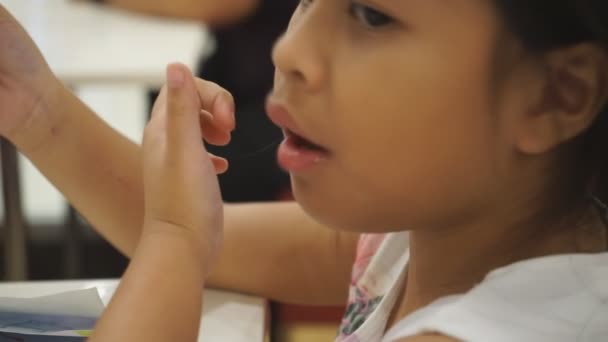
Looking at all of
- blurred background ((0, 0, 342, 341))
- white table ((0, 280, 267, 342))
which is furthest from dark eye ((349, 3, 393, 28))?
blurred background ((0, 0, 342, 341))

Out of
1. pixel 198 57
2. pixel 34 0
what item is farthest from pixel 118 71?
pixel 34 0

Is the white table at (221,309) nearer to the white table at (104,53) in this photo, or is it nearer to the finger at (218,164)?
the finger at (218,164)

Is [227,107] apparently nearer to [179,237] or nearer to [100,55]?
[179,237]

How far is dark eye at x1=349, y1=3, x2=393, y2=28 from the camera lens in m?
0.53

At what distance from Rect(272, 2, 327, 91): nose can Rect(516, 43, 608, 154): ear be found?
15 centimetres

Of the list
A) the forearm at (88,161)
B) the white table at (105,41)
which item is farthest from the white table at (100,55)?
the forearm at (88,161)

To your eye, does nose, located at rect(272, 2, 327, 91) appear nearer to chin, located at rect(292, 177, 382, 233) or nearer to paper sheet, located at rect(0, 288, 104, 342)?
chin, located at rect(292, 177, 382, 233)

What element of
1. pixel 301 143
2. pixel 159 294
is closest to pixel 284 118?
pixel 301 143

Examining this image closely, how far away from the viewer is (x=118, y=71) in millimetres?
1415

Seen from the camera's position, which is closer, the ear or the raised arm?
the ear

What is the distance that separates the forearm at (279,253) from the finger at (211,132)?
0.21m

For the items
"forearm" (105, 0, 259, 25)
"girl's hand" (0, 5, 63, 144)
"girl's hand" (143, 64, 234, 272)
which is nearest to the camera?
"girl's hand" (143, 64, 234, 272)

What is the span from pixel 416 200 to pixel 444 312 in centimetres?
8

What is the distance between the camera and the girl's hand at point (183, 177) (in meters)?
0.59
